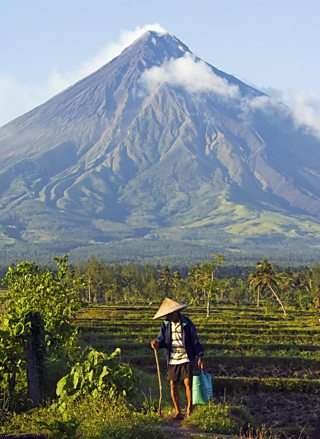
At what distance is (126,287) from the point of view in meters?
92.8

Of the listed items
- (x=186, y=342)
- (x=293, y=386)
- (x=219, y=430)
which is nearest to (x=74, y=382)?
(x=186, y=342)

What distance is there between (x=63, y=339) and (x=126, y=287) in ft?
256

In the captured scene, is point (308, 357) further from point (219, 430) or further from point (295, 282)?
point (295, 282)

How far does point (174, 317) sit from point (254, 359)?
1779cm

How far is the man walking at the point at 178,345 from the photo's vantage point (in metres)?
12.0

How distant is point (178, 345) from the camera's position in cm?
1208

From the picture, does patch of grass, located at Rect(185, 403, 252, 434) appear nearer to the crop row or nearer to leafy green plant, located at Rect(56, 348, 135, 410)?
leafy green plant, located at Rect(56, 348, 135, 410)

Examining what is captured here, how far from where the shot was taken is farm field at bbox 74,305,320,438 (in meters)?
19.0

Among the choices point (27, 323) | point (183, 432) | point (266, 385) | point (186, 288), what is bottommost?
point (266, 385)

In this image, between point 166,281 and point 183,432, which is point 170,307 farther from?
point 166,281

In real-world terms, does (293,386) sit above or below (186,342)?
below

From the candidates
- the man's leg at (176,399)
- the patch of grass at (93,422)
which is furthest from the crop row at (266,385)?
the patch of grass at (93,422)

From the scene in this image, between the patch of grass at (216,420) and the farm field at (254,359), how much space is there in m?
1.36

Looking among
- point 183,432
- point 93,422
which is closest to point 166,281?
point 183,432
